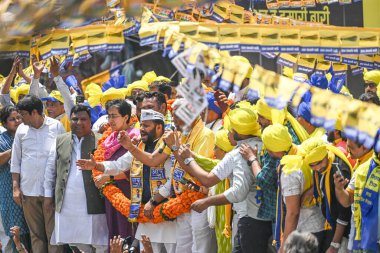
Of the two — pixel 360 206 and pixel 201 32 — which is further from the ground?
pixel 201 32

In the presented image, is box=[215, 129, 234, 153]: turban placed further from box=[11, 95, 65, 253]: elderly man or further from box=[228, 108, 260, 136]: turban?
box=[11, 95, 65, 253]: elderly man

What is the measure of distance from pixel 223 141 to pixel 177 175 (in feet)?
1.84

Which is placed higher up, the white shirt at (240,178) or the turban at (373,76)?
the turban at (373,76)

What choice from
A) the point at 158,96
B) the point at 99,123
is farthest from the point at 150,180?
the point at 99,123

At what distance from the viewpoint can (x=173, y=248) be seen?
10555mm

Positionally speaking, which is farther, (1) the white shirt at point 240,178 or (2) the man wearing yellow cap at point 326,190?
(1) the white shirt at point 240,178

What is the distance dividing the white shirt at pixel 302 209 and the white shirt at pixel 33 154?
442 centimetres

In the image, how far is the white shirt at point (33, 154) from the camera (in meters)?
12.3

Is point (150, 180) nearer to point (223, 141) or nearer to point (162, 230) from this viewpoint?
point (162, 230)

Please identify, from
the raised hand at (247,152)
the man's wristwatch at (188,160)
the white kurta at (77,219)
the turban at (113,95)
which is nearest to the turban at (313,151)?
the raised hand at (247,152)

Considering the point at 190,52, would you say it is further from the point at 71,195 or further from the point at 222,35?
the point at 71,195

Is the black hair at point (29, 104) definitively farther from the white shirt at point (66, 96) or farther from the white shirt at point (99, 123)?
the white shirt at point (99, 123)

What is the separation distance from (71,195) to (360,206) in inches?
175

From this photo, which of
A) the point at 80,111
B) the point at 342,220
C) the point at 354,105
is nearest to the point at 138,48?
the point at 80,111
